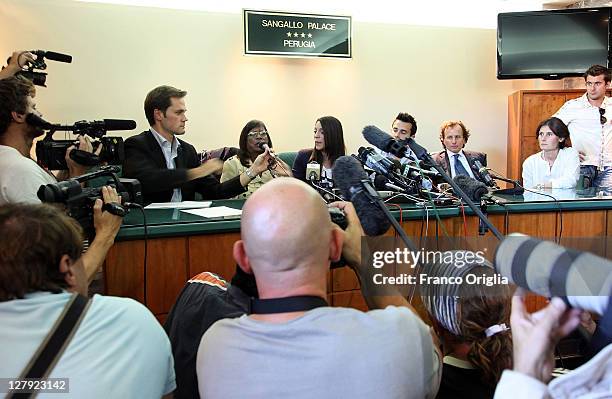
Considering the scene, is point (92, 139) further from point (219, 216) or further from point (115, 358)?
point (115, 358)

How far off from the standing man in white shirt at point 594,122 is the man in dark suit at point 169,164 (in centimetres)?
282

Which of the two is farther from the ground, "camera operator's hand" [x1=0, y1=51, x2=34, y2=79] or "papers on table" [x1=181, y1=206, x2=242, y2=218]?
"camera operator's hand" [x1=0, y1=51, x2=34, y2=79]

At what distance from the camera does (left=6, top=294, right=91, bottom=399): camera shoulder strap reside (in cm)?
80

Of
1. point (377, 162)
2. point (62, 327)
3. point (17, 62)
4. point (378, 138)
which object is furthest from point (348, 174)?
point (17, 62)

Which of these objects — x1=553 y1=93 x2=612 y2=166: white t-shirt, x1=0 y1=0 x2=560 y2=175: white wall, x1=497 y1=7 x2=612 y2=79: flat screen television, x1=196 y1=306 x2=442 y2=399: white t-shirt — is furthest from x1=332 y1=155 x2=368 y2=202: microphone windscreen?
x1=497 y1=7 x2=612 y2=79: flat screen television

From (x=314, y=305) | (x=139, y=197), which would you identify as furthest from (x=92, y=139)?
(x=314, y=305)

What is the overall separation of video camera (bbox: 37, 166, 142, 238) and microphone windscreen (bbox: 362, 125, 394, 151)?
0.84 m

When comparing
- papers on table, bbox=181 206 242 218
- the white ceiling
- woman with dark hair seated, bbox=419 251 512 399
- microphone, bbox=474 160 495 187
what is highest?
the white ceiling

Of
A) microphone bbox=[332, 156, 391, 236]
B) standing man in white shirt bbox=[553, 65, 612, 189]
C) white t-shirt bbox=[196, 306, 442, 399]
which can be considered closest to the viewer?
white t-shirt bbox=[196, 306, 442, 399]

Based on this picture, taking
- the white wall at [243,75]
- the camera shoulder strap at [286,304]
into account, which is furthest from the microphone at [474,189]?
the white wall at [243,75]

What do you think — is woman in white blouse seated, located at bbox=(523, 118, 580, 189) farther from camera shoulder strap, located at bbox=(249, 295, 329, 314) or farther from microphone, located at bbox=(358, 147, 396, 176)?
camera shoulder strap, located at bbox=(249, 295, 329, 314)

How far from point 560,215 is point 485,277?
1.49 meters

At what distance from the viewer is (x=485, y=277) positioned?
106 centimetres

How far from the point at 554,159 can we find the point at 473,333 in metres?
2.98
